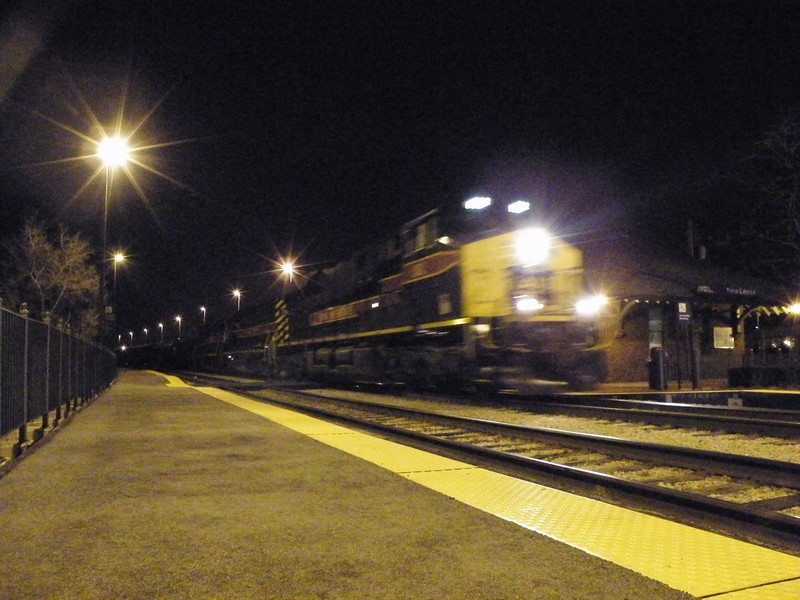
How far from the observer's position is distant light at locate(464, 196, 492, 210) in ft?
48.0

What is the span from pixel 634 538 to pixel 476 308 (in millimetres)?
9178

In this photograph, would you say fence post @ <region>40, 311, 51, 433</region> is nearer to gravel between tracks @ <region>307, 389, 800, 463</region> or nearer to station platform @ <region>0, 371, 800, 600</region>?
station platform @ <region>0, 371, 800, 600</region>

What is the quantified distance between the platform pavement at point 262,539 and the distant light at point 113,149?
12111mm

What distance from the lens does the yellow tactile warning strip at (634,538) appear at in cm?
335

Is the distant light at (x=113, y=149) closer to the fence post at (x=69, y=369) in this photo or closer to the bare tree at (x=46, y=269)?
the fence post at (x=69, y=369)

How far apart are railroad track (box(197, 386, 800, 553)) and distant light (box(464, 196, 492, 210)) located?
582 centimetres

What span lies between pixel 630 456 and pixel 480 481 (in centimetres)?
228

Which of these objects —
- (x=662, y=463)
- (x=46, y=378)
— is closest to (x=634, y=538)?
(x=662, y=463)

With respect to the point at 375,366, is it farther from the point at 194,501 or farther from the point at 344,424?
the point at 194,501

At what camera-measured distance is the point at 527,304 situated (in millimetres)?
12969

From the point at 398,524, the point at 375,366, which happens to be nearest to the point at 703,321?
the point at 375,366

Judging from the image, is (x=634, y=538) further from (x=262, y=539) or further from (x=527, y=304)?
(x=527, y=304)

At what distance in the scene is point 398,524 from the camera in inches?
171

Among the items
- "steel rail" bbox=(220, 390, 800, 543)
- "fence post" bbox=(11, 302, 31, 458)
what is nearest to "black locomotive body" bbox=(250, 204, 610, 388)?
"steel rail" bbox=(220, 390, 800, 543)
